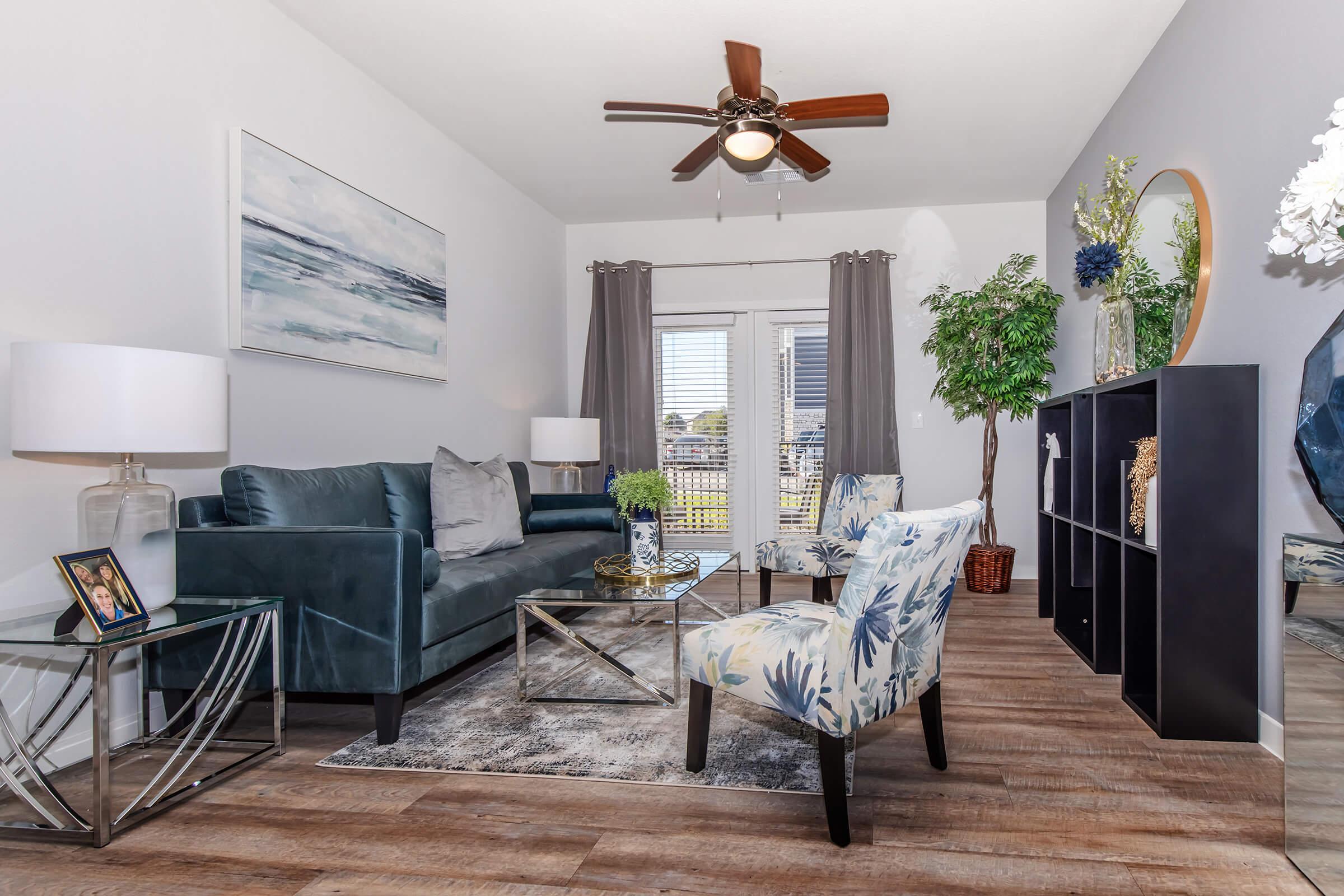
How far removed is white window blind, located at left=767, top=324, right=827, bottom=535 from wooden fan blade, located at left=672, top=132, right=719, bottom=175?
218cm

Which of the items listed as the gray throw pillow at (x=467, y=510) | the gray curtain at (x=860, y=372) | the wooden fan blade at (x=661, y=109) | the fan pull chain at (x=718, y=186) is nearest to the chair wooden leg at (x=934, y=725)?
the gray throw pillow at (x=467, y=510)

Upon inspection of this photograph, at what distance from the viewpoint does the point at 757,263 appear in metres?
5.86

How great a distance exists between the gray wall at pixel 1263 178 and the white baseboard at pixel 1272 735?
33mm

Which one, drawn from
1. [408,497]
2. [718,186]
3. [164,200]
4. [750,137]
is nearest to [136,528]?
[164,200]

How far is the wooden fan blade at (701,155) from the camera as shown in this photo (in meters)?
3.50

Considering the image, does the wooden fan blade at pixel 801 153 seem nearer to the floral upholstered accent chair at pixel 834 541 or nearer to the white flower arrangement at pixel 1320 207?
the floral upholstered accent chair at pixel 834 541

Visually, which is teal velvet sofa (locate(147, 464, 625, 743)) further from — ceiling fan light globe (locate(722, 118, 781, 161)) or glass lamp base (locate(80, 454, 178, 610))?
ceiling fan light globe (locate(722, 118, 781, 161))

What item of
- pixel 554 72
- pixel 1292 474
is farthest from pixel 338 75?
pixel 1292 474

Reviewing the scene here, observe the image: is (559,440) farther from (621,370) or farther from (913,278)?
(913,278)

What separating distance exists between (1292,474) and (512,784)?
7.90 feet

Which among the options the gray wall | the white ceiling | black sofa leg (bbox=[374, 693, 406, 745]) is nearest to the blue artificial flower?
the gray wall

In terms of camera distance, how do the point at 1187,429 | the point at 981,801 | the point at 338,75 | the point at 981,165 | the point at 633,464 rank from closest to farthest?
the point at 981,801 → the point at 1187,429 → the point at 338,75 → the point at 981,165 → the point at 633,464

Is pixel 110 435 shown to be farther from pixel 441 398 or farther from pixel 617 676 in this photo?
pixel 441 398

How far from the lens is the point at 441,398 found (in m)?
4.31
